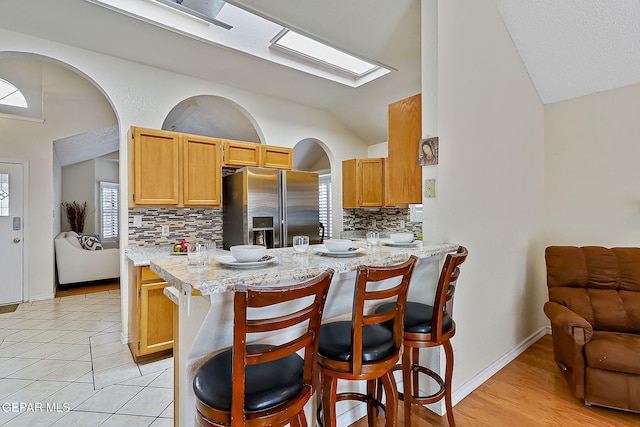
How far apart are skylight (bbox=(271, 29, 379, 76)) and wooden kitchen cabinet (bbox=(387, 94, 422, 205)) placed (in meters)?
1.20

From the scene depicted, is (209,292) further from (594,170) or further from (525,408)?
(594,170)

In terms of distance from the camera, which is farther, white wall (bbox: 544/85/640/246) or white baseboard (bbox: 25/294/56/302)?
white baseboard (bbox: 25/294/56/302)

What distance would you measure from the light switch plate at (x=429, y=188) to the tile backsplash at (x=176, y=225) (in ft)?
8.39

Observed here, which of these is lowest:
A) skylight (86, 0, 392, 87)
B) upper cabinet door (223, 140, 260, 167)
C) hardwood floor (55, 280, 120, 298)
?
hardwood floor (55, 280, 120, 298)

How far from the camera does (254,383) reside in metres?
1.01

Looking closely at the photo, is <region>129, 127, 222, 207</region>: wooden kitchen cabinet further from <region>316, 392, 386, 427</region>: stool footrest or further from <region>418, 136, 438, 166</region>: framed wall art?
<region>316, 392, 386, 427</region>: stool footrest

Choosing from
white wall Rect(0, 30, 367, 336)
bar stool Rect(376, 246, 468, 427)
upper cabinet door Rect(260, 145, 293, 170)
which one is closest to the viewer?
bar stool Rect(376, 246, 468, 427)

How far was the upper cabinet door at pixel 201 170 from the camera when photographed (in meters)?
3.09

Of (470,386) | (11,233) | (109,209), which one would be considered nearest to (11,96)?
(11,233)

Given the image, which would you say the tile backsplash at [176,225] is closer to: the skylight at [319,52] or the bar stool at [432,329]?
the skylight at [319,52]

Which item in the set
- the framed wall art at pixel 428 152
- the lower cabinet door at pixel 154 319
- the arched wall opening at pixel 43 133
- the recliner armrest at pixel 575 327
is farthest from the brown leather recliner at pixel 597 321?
the arched wall opening at pixel 43 133

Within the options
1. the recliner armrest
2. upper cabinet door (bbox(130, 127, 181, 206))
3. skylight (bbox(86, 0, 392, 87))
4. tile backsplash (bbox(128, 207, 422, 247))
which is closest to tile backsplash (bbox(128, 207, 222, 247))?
tile backsplash (bbox(128, 207, 422, 247))

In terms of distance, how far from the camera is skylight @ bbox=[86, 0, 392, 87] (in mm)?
2479

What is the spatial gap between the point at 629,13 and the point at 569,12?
1.32ft
